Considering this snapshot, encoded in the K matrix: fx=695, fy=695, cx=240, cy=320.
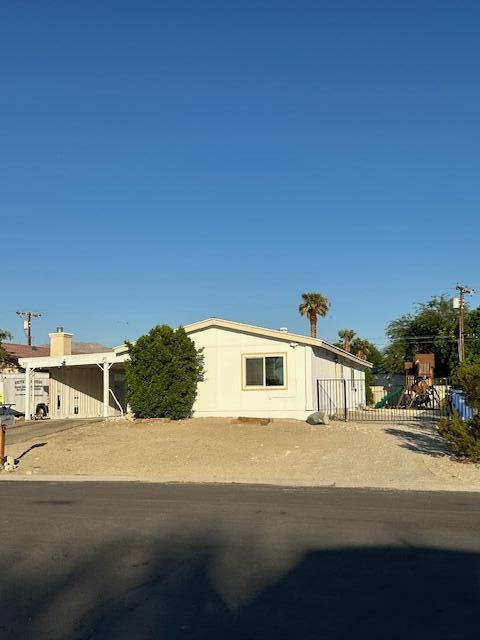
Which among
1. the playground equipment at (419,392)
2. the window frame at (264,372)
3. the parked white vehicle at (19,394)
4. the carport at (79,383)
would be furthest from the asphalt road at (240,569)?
the playground equipment at (419,392)

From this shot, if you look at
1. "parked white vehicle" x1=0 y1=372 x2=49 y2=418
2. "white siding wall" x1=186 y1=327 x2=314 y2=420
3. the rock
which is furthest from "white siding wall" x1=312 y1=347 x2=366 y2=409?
"parked white vehicle" x1=0 y1=372 x2=49 y2=418

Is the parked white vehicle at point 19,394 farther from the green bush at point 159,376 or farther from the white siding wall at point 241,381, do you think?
the white siding wall at point 241,381

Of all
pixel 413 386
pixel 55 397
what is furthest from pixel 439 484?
pixel 413 386

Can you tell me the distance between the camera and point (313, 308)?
2247 inches

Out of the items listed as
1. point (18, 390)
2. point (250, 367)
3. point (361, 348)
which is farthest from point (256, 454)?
point (361, 348)

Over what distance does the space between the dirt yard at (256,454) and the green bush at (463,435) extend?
40 cm

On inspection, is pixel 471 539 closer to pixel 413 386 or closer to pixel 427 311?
pixel 413 386

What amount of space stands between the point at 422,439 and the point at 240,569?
15.4 m

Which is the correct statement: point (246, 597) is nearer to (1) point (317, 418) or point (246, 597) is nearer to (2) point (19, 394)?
(1) point (317, 418)

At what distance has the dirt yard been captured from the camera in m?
16.4

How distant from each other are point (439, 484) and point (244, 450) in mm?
6520

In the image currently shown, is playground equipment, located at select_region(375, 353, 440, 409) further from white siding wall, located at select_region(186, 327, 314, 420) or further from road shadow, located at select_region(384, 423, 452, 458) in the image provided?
white siding wall, located at select_region(186, 327, 314, 420)

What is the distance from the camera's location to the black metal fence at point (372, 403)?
2880 centimetres

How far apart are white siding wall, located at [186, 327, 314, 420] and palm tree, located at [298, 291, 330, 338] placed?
30.2m
